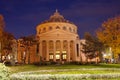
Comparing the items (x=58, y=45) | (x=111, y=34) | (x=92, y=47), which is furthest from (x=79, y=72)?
(x=58, y=45)

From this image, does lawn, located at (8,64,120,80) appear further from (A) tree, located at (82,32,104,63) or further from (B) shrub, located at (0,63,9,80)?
(A) tree, located at (82,32,104,63)

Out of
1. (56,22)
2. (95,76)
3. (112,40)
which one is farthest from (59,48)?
(95,76)

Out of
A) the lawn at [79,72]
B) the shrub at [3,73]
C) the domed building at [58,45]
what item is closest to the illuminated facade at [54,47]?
the domed building at [58,45]

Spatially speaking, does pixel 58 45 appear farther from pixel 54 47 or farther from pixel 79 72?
pixel 79 72

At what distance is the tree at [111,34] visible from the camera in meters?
67.1

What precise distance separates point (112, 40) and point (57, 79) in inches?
1934

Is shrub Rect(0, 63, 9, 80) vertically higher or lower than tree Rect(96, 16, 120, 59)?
lower

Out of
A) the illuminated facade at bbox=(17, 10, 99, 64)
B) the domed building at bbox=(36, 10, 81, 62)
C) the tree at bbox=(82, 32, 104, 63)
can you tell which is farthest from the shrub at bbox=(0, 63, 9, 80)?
the domed building at bbox=(36, 10, 81, 62)

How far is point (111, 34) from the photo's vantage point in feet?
227

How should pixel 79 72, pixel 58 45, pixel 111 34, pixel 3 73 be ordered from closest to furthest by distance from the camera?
pixel 3 73 < pixel 79 72 < pixel 111 34 < pixel 58 45

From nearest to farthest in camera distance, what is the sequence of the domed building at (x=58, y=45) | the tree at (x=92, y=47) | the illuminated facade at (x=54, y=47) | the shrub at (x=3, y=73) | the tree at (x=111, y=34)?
the shrub at (x=3, y=73)
the tree at (x=111, y=34)
the tree at (x=92, y=47)
the illuminated facade at (x=54, y=47)
the domed building at (x=58, y=45)

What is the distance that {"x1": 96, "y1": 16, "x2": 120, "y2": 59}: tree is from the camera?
220 ft

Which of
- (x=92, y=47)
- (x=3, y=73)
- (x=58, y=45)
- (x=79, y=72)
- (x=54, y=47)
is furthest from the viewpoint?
(x=58, y=45)

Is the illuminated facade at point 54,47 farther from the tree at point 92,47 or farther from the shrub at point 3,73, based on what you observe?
the shrub at point 3,73
